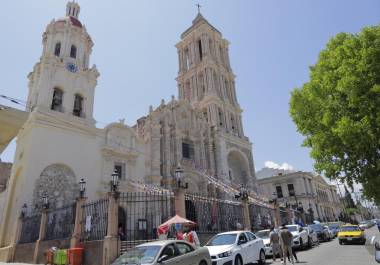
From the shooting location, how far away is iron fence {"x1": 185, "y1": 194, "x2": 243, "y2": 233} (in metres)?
16.8

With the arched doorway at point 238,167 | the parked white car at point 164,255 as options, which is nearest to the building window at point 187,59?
the arched doorway at point 238,167

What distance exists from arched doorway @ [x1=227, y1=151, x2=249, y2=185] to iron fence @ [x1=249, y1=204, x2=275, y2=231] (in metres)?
13.3

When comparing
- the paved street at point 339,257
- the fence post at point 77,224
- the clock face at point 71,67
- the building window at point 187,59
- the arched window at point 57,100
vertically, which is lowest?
the paved street at point 339,257

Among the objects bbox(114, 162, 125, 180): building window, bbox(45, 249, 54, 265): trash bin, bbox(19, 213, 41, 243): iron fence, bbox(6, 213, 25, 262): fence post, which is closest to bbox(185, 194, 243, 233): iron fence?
bbox(45, 249, 54, 265): trash bin

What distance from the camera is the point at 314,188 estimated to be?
58.2 metres

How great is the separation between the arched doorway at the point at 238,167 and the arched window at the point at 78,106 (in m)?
20.0

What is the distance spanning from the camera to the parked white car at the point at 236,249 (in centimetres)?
991

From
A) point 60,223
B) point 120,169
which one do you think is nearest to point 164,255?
point 60,223

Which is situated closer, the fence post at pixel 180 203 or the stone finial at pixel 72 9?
the fence post at pixel 180 203

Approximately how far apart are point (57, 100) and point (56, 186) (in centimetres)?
789

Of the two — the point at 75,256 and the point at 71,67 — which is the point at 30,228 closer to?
the point at 75,256

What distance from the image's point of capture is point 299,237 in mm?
16031

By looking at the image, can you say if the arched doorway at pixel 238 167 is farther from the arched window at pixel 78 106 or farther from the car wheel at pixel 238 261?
the car wheel at pixel 238 261

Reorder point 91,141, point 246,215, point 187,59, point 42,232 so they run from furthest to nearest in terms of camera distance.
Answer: point 187,59 < point 91,141 < point 246,215 < point 42,232
